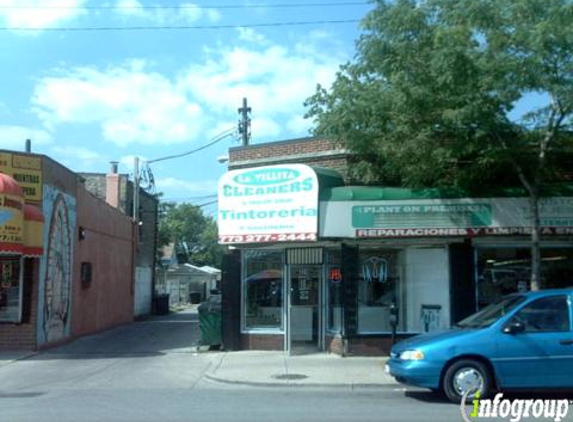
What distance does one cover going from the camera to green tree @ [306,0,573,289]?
1241cm

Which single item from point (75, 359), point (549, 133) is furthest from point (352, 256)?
point (75, 359)

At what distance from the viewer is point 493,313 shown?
35.4ft

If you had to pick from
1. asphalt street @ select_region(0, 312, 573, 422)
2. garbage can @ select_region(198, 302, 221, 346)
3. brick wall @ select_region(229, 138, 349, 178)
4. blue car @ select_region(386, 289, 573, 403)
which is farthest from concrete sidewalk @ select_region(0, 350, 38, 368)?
blue car @ select_region(386, 289, 573, 403)

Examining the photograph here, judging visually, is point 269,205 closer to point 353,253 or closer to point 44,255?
point 353,253

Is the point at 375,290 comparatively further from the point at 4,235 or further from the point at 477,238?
the point at 4,235

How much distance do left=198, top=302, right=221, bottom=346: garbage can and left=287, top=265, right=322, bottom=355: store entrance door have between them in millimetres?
1821

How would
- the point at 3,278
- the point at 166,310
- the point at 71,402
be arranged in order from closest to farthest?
the point at 71,402, the point at 3,278, the point at 166,310

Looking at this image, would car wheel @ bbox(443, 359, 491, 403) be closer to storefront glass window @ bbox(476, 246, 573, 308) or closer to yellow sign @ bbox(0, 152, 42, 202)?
storefront glass window @ bbox(476, 246, 573, 308)

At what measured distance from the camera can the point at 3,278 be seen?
1750cm

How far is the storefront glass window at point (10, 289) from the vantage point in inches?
685

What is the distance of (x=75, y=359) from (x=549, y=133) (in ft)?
37.4

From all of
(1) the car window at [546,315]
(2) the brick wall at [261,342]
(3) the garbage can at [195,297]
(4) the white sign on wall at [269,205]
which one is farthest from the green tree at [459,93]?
(3) the garbage can at [195,297]

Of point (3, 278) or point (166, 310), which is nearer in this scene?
point (3, 278)

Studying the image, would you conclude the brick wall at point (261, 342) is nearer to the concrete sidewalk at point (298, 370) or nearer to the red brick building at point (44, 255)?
the concrete sidewalk at point (298, 370)
